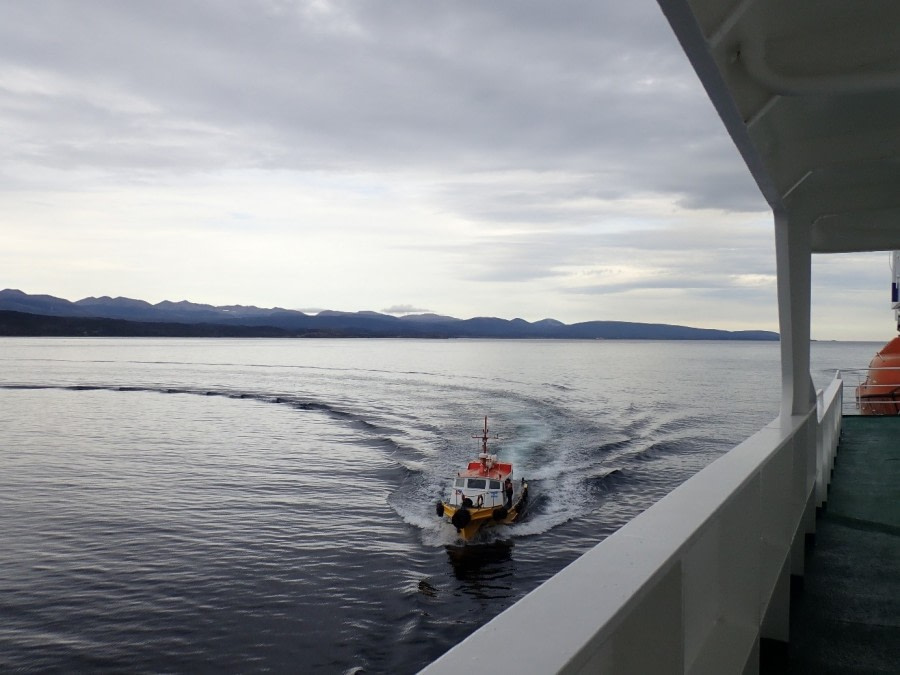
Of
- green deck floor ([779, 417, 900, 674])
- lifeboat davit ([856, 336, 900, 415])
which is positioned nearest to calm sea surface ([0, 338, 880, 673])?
lifeboat davit ([856, 336, 900, 415])

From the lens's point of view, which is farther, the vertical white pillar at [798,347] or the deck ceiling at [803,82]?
the vertical white pillar at [798,347]

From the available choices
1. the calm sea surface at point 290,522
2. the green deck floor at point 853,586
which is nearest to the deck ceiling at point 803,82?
the green deck floor at point 853,586

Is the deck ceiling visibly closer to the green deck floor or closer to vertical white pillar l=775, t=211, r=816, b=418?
vertical white pillar l=775, t=211, r=816, b=418

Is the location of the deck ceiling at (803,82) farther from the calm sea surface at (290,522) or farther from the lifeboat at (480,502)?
the lifeboat at (480,502)

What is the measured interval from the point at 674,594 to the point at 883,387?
19.3 metres

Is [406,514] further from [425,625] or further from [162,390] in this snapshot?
[162,390]

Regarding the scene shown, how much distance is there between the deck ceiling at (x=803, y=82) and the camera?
6.81ft

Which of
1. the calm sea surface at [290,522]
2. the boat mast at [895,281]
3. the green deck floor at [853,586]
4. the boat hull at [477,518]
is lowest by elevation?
the calm sea surface at [290,522]

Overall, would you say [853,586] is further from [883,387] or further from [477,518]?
[477,518]

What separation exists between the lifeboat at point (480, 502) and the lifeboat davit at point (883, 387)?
31.2ft

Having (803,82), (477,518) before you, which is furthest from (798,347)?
(477,518)

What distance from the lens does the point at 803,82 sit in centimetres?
248

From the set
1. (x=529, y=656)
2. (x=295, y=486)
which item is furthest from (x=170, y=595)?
(x=529, y=656)

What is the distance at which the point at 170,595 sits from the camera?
16109mm
